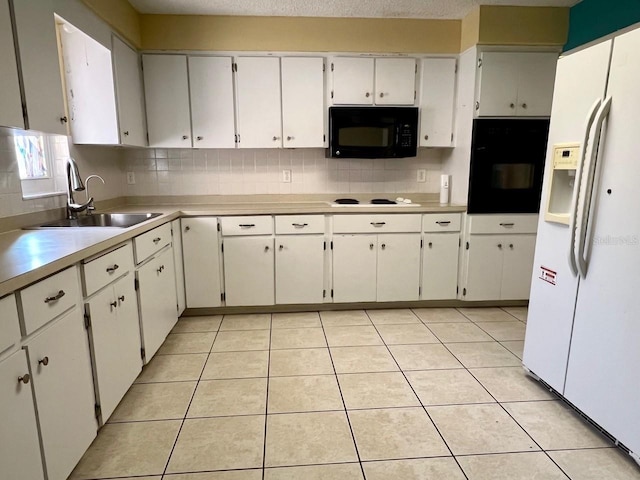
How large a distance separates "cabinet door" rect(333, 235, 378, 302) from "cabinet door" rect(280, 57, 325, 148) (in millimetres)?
894

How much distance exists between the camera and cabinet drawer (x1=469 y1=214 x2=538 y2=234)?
3340 mm

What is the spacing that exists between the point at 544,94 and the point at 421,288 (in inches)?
74.2

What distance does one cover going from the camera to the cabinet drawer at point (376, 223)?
3299 millimetres

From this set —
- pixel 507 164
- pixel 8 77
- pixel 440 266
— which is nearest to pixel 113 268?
pixel 8 77

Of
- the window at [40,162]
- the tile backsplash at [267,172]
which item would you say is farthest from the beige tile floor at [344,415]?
the tile backsplash at [267,172]

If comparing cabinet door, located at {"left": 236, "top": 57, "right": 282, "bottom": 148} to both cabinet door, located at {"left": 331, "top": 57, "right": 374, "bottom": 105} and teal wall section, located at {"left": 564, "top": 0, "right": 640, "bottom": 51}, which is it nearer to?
cabinet door, located at {"left": 331, "top": 57, "right": 374, "bottom": 105}

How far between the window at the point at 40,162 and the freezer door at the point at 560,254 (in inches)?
114

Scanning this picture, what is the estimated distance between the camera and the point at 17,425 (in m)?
1.20

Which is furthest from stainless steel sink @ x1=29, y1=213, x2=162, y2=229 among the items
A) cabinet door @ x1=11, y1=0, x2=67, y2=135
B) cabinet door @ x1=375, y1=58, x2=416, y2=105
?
cabinet door @ x1=375, y1=58, x2=416, y2=105

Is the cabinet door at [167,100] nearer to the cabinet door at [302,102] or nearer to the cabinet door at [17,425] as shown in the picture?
the cabinet door at [302,102]

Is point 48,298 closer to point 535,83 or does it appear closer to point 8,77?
point 8,77

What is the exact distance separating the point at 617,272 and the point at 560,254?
346mm

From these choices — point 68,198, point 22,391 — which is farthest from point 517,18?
point 22,391

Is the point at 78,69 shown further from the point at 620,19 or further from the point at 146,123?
the point at 620,19
